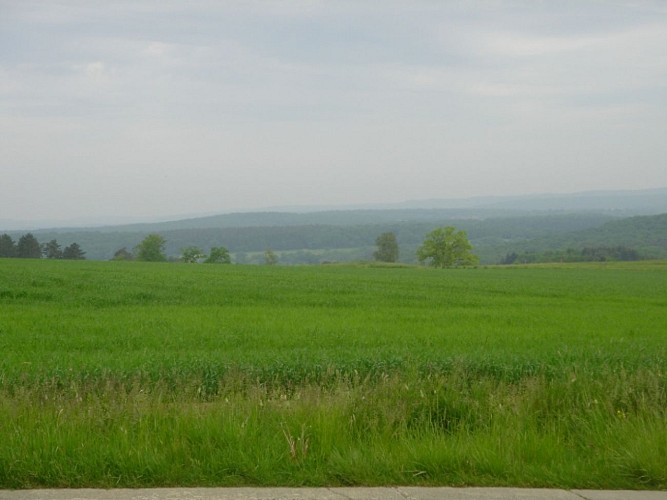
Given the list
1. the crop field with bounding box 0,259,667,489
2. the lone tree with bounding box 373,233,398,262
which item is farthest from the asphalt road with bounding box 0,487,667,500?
the lone tree with bounding box 373,233,398,262

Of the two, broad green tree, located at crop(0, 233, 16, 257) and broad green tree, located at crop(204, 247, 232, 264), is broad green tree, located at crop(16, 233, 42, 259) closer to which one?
broad green tree, located at crop(0, 233, 16, 257)

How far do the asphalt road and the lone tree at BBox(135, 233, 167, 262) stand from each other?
110 meters

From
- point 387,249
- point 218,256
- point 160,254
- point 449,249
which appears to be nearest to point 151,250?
point 160,254

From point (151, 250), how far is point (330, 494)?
112 meters

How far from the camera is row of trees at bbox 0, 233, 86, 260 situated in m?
103

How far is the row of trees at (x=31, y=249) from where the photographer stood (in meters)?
103

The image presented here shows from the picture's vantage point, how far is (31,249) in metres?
103

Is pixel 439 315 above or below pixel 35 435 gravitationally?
below

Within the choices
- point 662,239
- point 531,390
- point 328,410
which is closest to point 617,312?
point 531,390

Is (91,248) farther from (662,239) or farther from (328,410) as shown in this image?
(328,410)

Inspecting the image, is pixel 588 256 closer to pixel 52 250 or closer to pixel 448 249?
pixel 448 249

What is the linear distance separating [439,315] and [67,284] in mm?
14756

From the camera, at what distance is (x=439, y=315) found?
799 inches

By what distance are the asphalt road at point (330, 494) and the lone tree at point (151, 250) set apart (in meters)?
110
